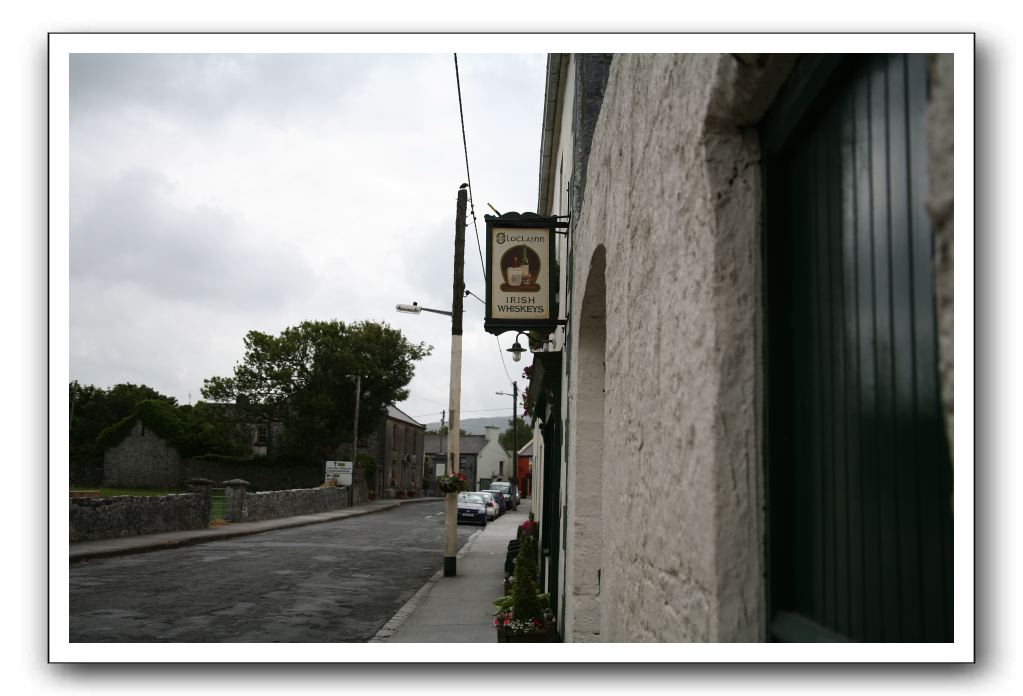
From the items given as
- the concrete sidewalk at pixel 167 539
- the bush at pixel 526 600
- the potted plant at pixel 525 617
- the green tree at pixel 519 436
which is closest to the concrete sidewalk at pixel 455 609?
the potted plant at pixel 525 617

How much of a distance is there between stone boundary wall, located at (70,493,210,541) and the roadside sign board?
60.9 feet

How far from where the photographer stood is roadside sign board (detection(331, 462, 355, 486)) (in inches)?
1708

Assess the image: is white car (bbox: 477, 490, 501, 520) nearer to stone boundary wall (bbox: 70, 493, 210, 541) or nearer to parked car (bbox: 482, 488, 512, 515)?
parked car (bbox: 482, 488, 512, 515)

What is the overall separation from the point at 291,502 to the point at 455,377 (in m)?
20.7

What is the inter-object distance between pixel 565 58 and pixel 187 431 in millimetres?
42035

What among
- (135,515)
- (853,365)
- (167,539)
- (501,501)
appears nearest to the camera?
(853,365)

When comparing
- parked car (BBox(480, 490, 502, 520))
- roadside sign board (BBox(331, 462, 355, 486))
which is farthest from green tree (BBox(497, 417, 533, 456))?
parked car (BBox(480, 490, 502, 520))

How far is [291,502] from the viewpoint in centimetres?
3381

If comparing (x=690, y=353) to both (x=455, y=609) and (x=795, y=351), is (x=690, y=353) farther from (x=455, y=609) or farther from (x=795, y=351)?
(x=455, y=609)

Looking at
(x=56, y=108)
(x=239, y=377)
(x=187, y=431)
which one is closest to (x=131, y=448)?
(x=187, y=431)

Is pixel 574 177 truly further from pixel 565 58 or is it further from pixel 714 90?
pixel 714 90

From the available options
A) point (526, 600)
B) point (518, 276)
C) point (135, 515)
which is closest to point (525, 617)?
point (526, 600)

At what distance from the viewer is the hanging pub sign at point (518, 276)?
27.7 feet

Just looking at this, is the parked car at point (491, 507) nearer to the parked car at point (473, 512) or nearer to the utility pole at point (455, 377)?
the parked car at point (473, 512)
